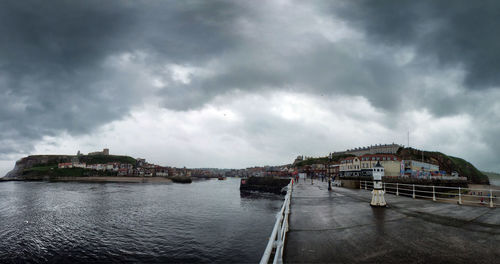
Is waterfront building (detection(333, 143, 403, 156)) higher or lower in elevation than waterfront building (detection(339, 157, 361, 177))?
higher

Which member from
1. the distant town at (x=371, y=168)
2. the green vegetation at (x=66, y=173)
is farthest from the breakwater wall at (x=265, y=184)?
the green vegetation at (x=66, y=173)

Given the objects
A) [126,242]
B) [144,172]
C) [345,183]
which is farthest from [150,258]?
[144,172]

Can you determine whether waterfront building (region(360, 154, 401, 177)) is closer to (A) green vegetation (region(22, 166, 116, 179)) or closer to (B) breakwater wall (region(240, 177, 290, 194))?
(B) breakwater wall (region(240, 177, 290, 194))

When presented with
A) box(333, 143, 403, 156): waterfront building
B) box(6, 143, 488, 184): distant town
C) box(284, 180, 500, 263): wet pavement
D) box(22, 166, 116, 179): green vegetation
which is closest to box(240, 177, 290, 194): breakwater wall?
box(6, 143, 488, 184): distant town

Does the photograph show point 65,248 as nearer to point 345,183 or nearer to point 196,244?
point 196,244

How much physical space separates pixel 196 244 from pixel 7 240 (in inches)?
623

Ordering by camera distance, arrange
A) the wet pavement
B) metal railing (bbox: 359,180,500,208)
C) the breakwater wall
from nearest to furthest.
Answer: the wet pavement
metal railing (bbox: 359,180,500,208)
the breakwater wall

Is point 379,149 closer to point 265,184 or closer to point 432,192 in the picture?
point 265,184

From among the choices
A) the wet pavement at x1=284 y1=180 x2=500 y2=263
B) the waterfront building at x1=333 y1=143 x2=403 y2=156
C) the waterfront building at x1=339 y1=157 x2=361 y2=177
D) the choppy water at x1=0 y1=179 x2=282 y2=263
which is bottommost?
the choppy water at x1=0 y1=179 x2=282 y2=263

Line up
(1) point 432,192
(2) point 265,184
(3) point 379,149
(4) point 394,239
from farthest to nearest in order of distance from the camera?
(3) point 379,149, (2) point 265,184, (1) point 432,192, (4) point 394,239

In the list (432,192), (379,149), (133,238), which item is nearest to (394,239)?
(432,192)

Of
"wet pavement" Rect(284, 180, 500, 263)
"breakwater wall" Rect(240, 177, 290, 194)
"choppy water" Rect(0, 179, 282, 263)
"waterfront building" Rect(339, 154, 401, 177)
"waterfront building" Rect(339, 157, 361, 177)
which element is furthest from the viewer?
"waterfront building" Rect(339, 157, 361, 177)

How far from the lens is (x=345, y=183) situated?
1209 inches

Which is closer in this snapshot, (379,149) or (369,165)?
(369,165)
